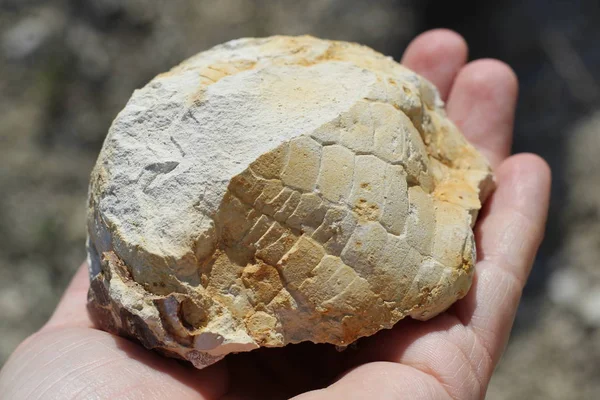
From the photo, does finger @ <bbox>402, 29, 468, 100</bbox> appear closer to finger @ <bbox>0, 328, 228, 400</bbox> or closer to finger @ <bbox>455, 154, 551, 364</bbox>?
finger @ <bbox>455, 154, 551, 364</bbox>

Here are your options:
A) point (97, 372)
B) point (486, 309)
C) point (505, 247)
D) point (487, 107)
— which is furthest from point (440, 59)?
point (97, 372)

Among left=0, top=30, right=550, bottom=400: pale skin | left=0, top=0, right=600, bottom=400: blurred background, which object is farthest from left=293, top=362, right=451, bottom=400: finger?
left=0, top=0, right=600, bottom=400: blurred background

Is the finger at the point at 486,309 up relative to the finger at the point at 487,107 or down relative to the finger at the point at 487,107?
down

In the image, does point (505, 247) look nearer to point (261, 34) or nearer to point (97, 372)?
point (97, 372)

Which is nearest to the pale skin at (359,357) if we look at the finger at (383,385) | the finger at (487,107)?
the finger at (383,385)

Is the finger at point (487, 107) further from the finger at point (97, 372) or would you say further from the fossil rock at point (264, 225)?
the finger at point (97, 372)

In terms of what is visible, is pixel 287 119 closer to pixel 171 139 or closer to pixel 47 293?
pixel 171 139

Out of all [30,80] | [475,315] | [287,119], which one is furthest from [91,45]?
[475,315]
